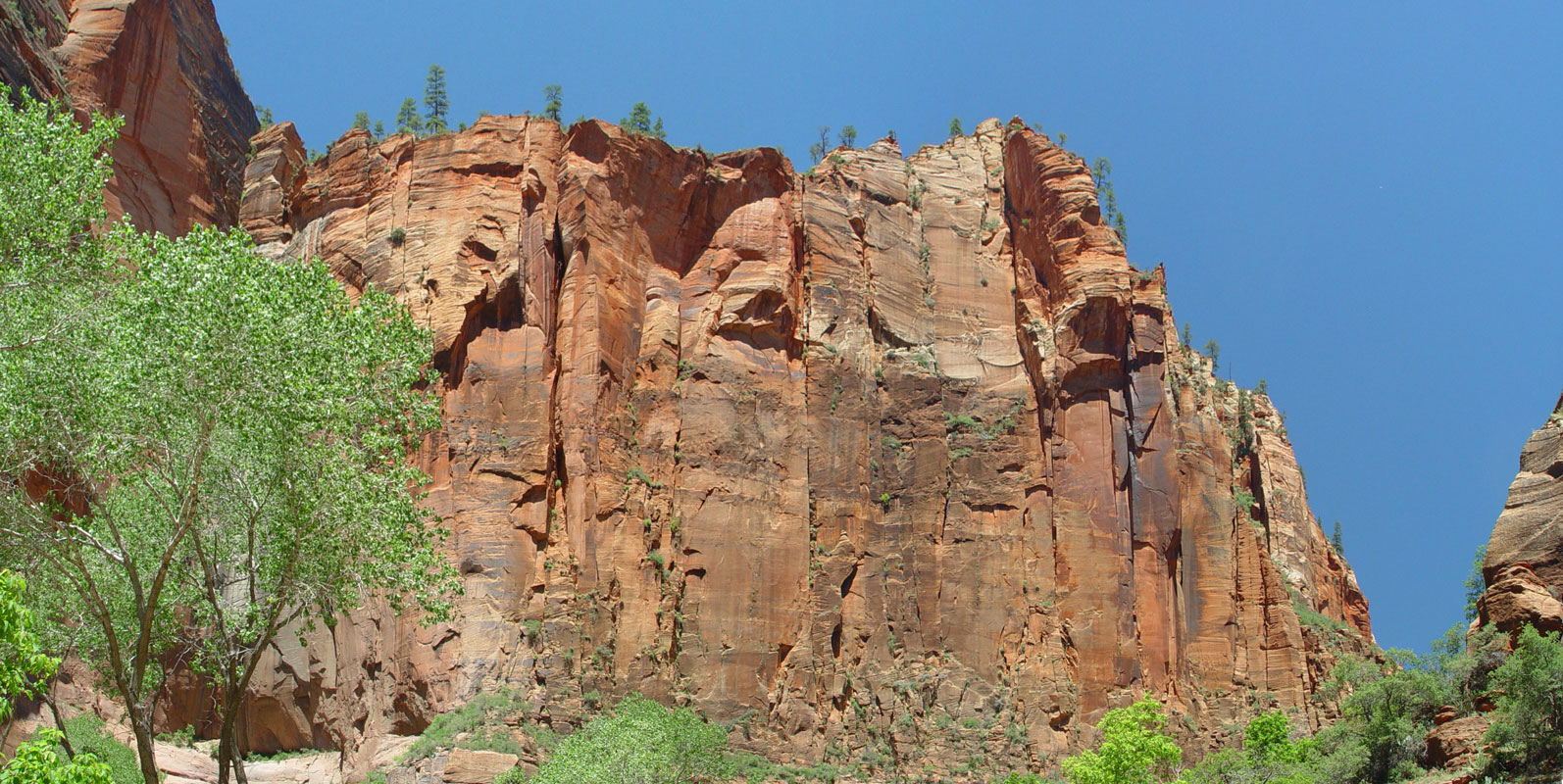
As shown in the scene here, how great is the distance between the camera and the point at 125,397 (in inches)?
890

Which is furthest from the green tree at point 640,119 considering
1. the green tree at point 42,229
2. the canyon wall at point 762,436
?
the green tree at point 42,229

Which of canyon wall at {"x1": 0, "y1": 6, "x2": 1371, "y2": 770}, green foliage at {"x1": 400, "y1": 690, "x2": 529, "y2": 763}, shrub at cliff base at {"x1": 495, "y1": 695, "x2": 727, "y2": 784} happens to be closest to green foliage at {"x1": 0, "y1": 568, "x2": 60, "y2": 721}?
shrub at cliff base at {"x1": 495, "y1": 695, "x2": 727, "y2": 784}

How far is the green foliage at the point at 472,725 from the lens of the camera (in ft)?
143

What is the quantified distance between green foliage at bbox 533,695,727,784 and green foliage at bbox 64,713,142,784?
11343mm

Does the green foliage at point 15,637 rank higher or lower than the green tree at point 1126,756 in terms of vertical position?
higher

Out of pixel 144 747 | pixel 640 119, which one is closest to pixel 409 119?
pixel 640 119

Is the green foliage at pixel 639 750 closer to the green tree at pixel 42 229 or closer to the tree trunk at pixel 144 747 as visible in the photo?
the tree trunk at pixel 144 747

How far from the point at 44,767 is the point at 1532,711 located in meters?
29.4

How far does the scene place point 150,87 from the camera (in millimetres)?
58094

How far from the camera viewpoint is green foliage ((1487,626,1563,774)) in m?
29.7

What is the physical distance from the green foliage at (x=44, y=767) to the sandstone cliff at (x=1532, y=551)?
3117 cm

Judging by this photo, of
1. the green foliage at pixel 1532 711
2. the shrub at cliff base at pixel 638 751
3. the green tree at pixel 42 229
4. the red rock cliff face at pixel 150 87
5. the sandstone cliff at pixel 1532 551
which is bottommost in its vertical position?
the shrub at cliff base at pixel 638 751

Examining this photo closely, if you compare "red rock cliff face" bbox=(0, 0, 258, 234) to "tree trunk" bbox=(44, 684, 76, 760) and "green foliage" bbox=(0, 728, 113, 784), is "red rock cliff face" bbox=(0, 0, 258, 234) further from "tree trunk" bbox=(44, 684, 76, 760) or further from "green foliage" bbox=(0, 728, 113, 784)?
"green foliage" bbox=(0, 728, 113, 784)

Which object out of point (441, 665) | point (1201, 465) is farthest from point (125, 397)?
point (1201, 465)
